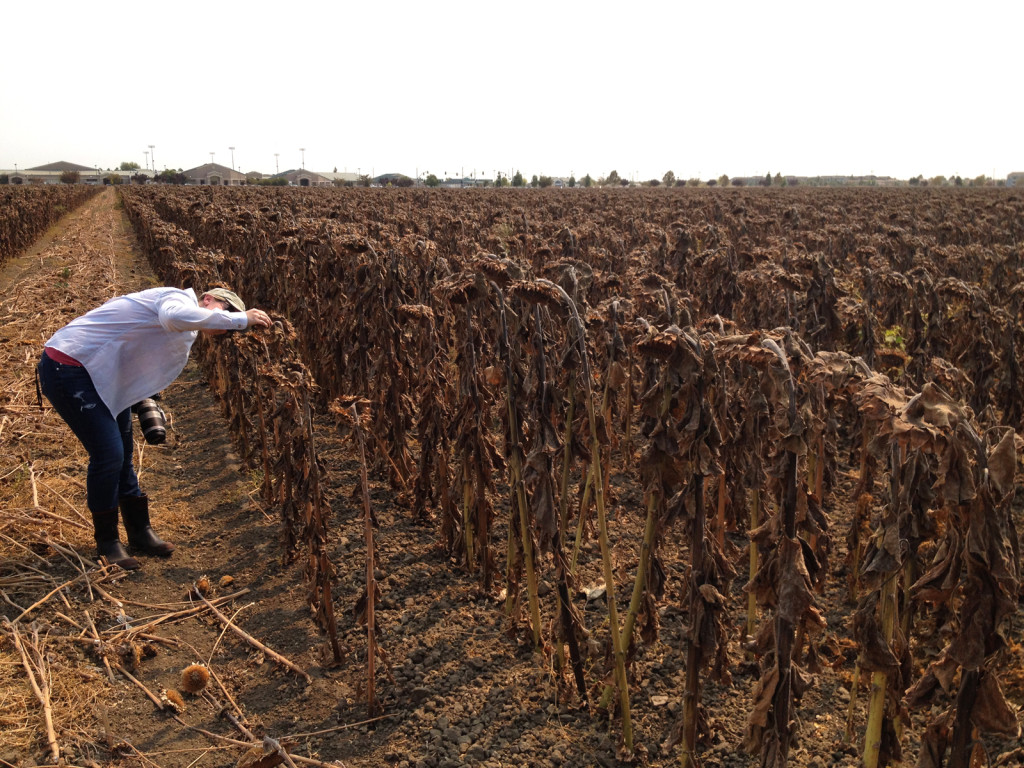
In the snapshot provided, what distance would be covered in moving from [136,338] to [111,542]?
4.79ft

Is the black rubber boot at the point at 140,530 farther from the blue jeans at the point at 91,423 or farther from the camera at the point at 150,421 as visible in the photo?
the camera at the point at 150,421

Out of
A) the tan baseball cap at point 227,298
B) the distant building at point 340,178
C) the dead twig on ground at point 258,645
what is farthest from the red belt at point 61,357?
the distant building at point 340,178

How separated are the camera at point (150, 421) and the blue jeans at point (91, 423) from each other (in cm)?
17

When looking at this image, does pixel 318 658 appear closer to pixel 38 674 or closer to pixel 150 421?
pixel 38 674

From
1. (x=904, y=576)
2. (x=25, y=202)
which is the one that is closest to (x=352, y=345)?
(x=904, y=576)

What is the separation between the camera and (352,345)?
688cm

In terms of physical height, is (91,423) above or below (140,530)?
above

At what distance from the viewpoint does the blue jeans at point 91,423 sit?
4.61 meters

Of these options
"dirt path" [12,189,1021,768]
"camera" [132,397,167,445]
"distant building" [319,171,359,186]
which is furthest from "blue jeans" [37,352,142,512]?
"distant building" [319,171,359,186]

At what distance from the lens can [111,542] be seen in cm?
499


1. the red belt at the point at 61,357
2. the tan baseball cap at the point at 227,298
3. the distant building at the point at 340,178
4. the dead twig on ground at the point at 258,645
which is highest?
the distant building at the point at 340,178

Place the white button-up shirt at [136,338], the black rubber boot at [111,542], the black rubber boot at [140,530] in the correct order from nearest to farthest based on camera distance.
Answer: the white button-up shirt at [136,338] < the black rubber boot at [111,542] < the black rubber boot at [140,530]

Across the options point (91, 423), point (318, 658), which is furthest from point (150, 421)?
point (318, 658)

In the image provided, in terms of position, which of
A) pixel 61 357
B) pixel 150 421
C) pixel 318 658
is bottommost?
pixel 318 658
